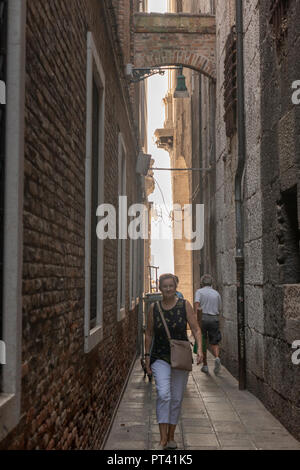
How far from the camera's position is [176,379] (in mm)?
5266

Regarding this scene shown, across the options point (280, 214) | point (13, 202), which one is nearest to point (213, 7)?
point (280, 214)

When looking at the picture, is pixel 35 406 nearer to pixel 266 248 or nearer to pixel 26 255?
pixel 26 255

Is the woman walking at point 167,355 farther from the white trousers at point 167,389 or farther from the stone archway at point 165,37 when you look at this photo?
the stone archway at point 165,37

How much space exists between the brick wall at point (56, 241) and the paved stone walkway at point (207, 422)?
2.83 feet

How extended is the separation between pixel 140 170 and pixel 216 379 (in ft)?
15.6

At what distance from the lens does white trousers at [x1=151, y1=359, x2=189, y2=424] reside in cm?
512

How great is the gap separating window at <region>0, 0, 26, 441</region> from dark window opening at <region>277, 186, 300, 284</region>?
4.23m

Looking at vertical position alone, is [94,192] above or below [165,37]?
below

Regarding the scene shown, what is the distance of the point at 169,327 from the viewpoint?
5.25 m

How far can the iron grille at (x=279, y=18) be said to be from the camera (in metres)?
5.94

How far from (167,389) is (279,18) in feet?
12.7

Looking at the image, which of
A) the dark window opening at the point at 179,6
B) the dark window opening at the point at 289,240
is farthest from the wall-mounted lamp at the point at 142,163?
the dark window opening at the point at 179,6

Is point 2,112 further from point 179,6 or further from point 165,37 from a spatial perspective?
point 179,6

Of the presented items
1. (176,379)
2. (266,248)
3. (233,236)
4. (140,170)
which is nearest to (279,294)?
(266,248)
